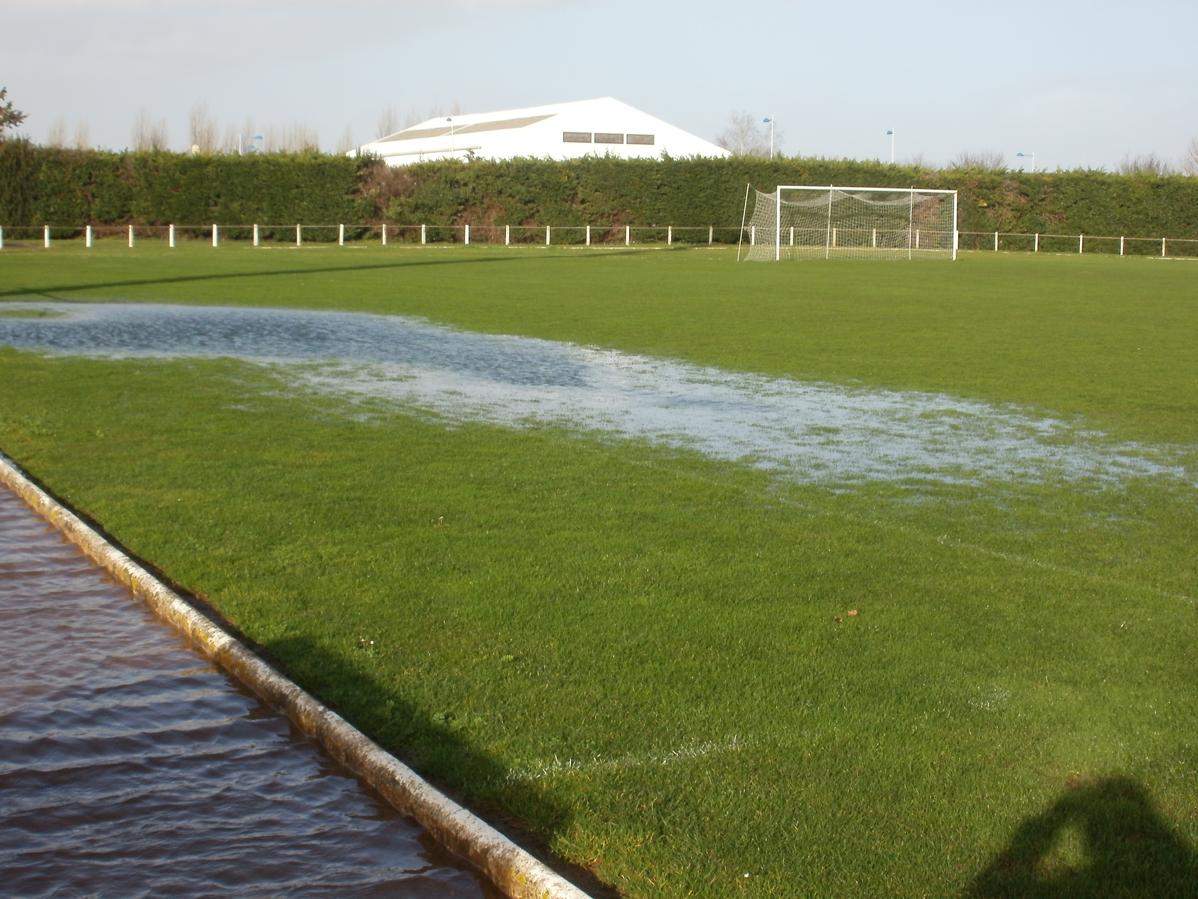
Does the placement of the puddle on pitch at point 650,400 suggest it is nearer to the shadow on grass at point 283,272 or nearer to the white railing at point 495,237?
the shadow on grass at point 283,272

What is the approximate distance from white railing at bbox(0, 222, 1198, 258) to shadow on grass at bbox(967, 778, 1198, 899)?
1978 inches

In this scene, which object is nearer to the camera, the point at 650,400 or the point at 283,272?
the point at 650,400

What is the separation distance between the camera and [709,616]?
686cm

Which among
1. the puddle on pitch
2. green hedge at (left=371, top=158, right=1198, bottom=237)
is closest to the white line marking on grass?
the puddle on pitch

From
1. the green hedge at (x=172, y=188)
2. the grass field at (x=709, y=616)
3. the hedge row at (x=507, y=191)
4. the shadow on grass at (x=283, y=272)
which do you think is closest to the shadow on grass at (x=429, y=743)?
the grass field at (x=709, y=616)

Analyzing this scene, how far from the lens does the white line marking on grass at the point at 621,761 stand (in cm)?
493

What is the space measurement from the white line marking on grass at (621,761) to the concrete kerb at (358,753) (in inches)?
13.9

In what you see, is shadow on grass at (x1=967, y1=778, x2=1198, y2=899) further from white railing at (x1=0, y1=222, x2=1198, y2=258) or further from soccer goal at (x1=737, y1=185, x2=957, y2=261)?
soccer goal at (x1=737, y1=185, x2=957, y2=261)

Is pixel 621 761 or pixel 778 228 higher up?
pixel 778 228

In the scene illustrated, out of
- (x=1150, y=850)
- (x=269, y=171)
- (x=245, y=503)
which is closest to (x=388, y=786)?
(x=1150, y=850)

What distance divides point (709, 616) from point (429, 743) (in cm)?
204

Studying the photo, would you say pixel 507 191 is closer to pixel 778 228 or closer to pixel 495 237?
pixel 495 237

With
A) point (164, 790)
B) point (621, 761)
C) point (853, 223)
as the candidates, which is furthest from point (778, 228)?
point (164, 790)

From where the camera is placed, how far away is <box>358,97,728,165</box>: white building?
91.4 meters
